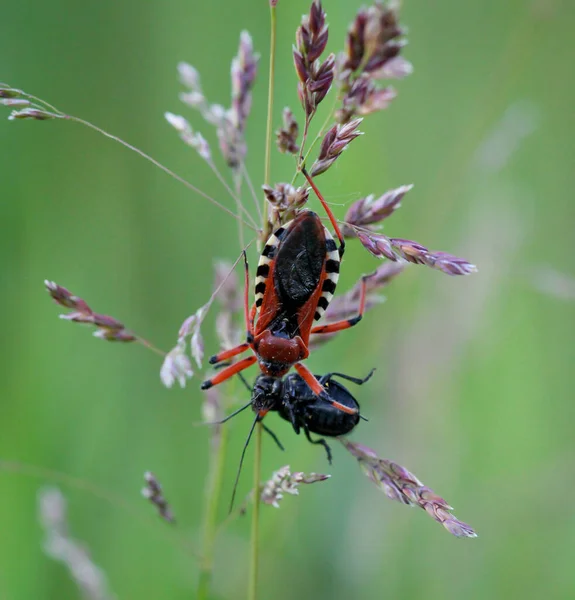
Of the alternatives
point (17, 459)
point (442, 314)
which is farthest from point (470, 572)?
point (17, 459)

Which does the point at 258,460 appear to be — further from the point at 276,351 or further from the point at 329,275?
the point at 329,275

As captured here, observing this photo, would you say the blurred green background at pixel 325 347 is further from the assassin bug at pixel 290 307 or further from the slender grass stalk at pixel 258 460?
the slender grass stalk at pixel 258 460

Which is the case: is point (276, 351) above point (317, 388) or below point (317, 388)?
above

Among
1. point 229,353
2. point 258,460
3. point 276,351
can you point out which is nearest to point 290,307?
point 276,351

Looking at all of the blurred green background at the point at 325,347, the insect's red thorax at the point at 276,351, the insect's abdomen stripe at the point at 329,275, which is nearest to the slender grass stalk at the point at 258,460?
the insect's abdomen stripe at the point at 329,275

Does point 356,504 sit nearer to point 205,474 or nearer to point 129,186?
point 205,474

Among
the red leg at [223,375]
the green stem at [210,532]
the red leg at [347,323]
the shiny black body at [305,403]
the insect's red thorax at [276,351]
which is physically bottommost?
the green stem at [210,532]
